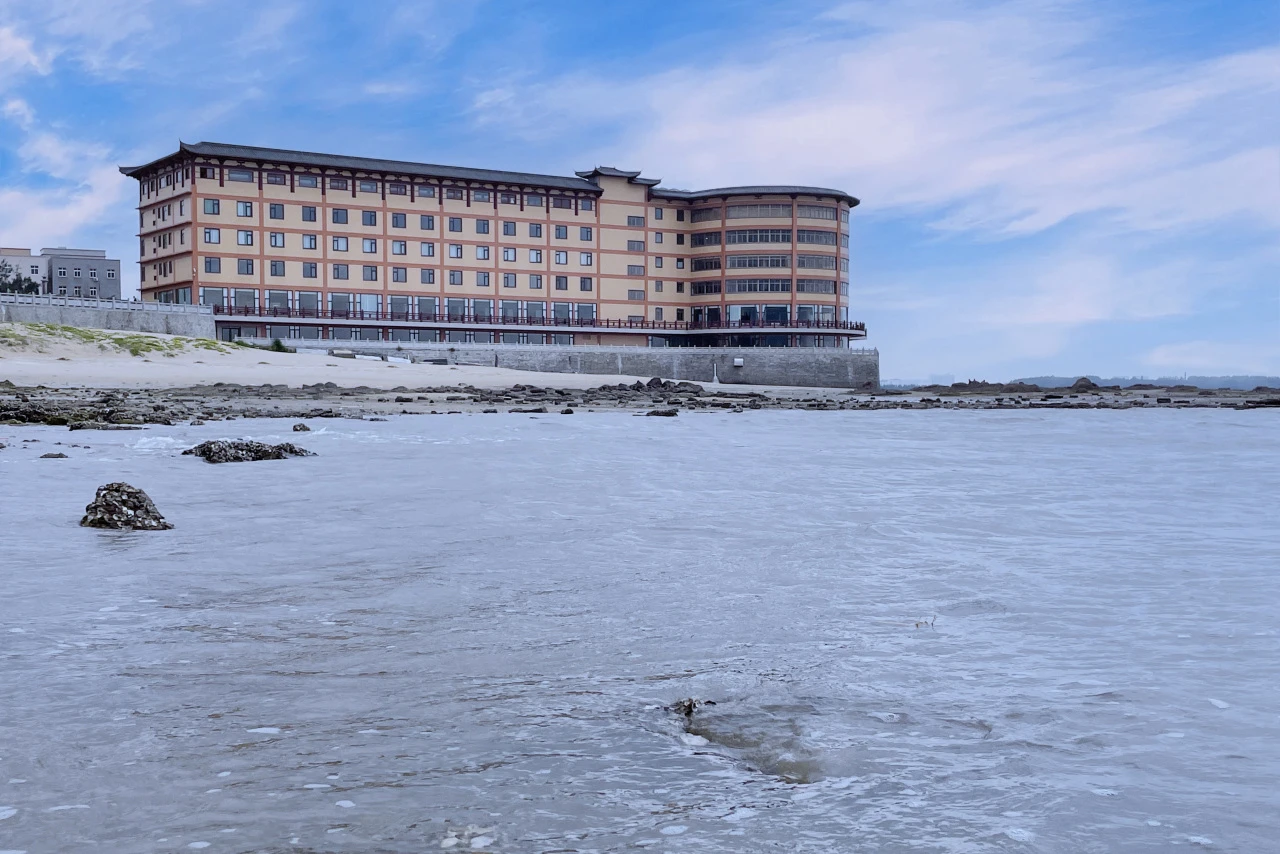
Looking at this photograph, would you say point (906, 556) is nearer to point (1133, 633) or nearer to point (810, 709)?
point (1133, 633)

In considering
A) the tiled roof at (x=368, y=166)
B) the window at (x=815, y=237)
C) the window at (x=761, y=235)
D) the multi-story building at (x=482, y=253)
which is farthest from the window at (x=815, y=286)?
the tiled roof at (x=368, y=166)

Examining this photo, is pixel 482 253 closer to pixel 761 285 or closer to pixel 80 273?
pixel 761 285

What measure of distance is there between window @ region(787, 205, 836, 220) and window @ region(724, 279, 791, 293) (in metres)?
5.82

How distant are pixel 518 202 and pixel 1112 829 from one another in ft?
287

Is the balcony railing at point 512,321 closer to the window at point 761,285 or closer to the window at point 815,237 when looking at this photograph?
the window at point 761,285

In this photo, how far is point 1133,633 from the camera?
6.77m

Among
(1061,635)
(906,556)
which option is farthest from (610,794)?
(906,556)

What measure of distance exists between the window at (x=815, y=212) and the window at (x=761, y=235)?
183 centimetres

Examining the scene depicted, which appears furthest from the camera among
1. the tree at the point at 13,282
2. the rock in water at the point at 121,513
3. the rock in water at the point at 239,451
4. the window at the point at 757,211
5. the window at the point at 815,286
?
the tree at the point at 13,282

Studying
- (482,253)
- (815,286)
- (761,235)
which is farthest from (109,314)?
(815,286)

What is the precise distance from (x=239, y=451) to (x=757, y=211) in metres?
80.7

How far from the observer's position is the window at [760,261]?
3679 inches

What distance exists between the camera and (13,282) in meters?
116

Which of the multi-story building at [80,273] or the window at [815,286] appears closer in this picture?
the window at [815,286]
